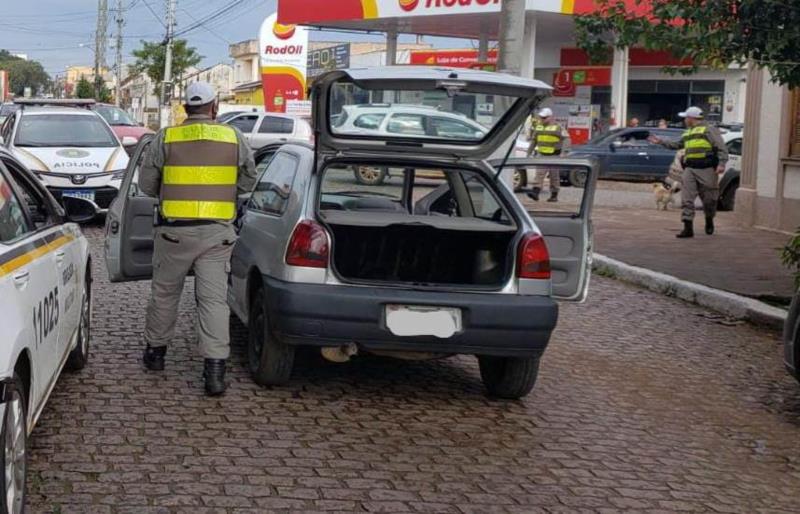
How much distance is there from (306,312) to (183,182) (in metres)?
1.06

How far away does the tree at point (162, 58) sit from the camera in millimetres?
73938

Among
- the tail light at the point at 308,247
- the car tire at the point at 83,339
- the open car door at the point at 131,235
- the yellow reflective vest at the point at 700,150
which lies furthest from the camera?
the yellow reflective vest at the point at 700,150

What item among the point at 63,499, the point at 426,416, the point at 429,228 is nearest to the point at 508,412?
the point at 426,416

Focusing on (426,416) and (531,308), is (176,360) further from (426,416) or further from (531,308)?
(531,308)

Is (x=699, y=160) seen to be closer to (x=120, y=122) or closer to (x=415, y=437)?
(x=415, y=437)

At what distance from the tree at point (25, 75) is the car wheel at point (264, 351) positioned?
13089cm

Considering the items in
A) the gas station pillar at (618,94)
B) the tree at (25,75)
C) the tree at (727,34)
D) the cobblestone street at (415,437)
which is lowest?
the cobblestone street at (415,437)

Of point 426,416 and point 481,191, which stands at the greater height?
point 481,191

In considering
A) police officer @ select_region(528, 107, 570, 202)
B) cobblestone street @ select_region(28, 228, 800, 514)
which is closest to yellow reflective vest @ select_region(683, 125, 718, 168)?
police officer @ select_region(528, 107, 570, 202)

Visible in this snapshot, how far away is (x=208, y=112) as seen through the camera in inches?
262

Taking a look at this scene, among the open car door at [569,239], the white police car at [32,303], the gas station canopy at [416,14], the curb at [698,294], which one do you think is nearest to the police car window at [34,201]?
the white police car at [32,303]

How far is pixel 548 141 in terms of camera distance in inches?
824

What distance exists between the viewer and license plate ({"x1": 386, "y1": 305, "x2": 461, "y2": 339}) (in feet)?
20.6

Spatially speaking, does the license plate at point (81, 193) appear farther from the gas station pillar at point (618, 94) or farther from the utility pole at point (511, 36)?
the gas station pillar at point (618, 94)
